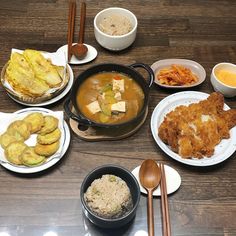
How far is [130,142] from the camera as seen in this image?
1.56 meters

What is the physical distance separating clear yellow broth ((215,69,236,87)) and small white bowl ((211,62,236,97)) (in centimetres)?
2

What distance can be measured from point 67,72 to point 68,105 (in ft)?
0.67

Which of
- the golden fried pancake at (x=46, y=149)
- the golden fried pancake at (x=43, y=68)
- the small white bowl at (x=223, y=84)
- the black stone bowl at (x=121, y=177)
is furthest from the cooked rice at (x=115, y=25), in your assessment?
the black stone bowl at (x=121, y=177)

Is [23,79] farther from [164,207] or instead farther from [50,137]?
[164,207]

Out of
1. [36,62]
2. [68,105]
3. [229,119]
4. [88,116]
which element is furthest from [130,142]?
Answer: [36,62]

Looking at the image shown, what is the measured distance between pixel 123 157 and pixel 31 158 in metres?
0.38

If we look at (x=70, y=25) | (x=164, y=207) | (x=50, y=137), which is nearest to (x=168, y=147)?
(x=164, y=207)

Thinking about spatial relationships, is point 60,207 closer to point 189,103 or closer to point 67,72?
point 67,72

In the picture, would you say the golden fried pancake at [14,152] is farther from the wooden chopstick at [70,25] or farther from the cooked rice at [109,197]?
the wooden chopstick at [70,25]

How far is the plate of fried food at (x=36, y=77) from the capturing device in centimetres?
160

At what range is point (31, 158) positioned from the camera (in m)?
1.40

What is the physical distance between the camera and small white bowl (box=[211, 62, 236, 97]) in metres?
1.67

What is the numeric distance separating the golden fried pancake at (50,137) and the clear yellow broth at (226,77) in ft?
2.71

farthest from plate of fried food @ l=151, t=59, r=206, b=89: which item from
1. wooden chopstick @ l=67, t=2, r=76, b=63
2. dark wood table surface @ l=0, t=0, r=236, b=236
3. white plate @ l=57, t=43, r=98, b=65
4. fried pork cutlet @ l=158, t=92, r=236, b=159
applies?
wooden chopstick @ l=67, t=2, r=76, b=63
